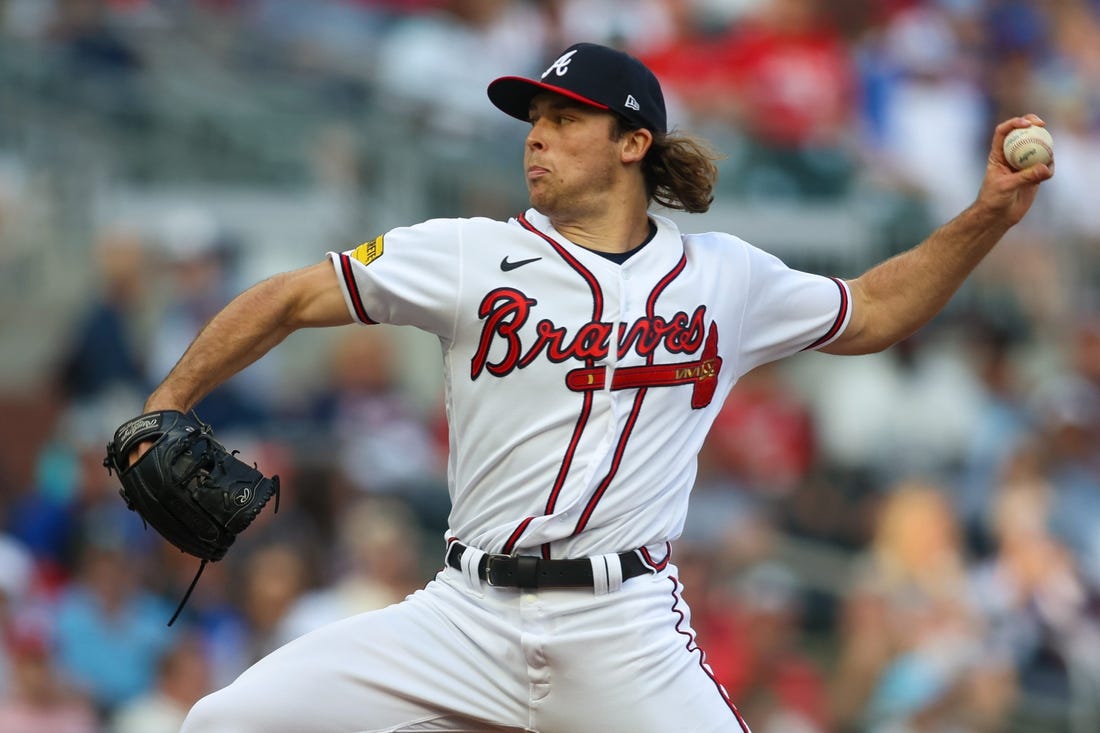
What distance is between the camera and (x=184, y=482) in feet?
12.8

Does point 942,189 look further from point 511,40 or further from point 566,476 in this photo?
point 566,476

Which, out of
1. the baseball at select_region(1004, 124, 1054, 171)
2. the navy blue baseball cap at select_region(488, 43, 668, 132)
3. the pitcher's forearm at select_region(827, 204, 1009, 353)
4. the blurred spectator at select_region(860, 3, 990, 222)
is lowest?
the pitcher's forearm at select_region(827, 204, 1009, 353)

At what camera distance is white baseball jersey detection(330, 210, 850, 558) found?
4121mm

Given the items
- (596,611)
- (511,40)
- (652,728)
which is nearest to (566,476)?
(596,611)

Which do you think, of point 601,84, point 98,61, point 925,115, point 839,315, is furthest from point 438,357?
point 601,84

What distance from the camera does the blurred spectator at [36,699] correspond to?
284 inches

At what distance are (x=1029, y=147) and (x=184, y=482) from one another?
2.32m

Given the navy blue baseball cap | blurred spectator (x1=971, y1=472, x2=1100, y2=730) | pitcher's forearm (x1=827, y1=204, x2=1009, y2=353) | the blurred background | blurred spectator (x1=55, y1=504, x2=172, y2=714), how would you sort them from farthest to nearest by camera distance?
blurred spectator (x1=971, y1=472, x2=1100, y2=730) < the blurred background < blurred spectator (x1=55, y1=504, x2=172, y2=714) < pitcher's forearm (x1=827, y1=204, x2=1009, y2=353) < the navy blue baseball cap

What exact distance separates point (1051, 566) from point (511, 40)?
517cm

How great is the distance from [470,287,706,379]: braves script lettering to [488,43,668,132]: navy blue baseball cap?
552 mm

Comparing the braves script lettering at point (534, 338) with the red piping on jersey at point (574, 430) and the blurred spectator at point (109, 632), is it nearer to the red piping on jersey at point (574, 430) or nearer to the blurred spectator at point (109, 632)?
the red piping on jersey at point (574, 430)

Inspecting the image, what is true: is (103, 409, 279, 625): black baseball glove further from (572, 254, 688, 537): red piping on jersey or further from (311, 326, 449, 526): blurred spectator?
(311, 326, 449, 526): blurred spectator

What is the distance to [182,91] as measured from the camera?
418 inches

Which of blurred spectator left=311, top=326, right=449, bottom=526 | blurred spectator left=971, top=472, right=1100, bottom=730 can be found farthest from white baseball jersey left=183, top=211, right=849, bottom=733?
blurred spectator left=971, top=472, right=1100, bottom=730
